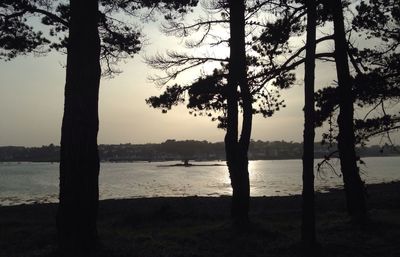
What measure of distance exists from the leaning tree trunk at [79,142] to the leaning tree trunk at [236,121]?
15.4 ft

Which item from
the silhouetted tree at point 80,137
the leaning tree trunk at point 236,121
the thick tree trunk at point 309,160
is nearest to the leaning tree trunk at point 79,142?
the silhouetted tree at point 80,137

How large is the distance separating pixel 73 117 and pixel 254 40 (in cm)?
757

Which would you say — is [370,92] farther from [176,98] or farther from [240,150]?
[176,98]

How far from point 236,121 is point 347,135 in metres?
3.02

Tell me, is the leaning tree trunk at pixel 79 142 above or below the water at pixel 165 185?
above

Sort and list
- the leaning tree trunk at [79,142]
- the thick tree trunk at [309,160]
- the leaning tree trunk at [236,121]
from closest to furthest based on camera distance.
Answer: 1. the leaning tree trunk at [79,142]
2. the thick tree trunk at [309,160]
3. the leaning tree trunk at [236,121]

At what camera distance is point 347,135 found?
12.1m

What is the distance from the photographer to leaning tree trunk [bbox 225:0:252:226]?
40.3 ft

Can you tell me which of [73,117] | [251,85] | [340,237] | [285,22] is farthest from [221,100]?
[73,117]

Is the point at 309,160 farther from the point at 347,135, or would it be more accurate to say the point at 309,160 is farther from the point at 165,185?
the point at 165,185

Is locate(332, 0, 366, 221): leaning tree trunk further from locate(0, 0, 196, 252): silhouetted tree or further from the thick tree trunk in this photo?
locate(0, 0, 196, 252): silhouetted tree

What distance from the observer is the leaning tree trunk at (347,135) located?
39.8 feet

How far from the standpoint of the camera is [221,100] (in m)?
14.4

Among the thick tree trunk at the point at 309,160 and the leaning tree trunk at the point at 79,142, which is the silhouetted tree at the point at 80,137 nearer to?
the leaning tree trunk at the point at 79,142
